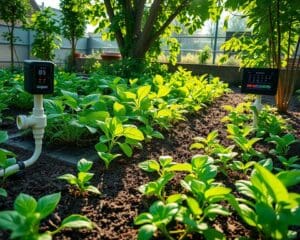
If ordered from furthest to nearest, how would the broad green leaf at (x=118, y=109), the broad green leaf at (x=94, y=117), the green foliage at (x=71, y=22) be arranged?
the green foliage at (x=71, y=22), the broad green leaf at (x=118, y=109), the broad green leaf at (x=94, y=117)

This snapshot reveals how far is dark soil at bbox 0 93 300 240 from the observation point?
136 centimetres

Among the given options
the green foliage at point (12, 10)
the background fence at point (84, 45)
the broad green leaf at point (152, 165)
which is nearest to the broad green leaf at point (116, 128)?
the broad green leaf at point (152, 165)

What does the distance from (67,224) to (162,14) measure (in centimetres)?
709

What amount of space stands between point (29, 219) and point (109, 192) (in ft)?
2.26

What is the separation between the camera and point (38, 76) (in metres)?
1.74

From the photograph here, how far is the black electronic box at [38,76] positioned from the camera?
1.71 meters

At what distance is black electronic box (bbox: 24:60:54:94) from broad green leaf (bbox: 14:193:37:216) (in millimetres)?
721

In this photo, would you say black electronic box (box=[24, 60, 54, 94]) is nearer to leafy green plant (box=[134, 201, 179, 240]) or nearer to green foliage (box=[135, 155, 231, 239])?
green foliage (box=[135, 155, 231, 239])

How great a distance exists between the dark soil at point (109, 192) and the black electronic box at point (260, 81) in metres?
0.61

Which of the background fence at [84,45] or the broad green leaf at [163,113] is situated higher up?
the background fence at [84,45]

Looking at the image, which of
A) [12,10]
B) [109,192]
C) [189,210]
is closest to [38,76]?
[109,192]

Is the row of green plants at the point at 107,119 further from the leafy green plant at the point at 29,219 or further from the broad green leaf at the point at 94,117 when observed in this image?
the leafy green plant at the point at 29,219

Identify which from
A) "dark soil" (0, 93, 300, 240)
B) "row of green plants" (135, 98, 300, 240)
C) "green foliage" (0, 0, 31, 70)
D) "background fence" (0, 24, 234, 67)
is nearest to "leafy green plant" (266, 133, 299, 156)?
"dark soil" (0, 93, 300, 240)

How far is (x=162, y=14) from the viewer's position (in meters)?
7.62
